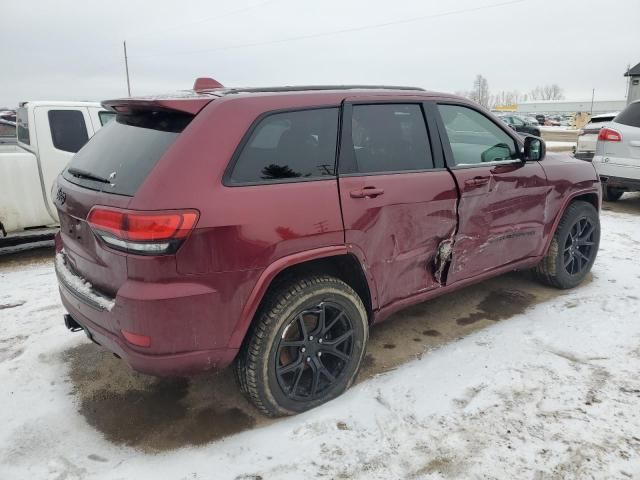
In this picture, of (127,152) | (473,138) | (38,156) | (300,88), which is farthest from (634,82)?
(127,152)

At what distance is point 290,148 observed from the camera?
2.61 meters

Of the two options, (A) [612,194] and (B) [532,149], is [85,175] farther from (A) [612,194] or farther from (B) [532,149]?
(A) [612,194]

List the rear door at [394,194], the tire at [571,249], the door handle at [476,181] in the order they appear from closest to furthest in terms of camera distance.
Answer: the rear door at [394,194], the door handle at [476,181], the tire at [571,249]

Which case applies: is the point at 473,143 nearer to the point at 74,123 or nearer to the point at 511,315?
the point at 511,315

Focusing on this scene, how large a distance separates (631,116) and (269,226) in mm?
7228

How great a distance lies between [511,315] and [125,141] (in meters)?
3.18

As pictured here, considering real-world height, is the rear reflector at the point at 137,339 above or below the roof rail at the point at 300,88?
below

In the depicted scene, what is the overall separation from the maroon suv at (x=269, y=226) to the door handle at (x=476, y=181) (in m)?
0.02

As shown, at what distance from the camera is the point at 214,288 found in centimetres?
228

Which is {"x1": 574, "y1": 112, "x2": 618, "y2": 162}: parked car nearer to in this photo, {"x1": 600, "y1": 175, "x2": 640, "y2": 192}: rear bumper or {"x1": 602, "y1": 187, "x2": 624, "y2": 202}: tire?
{"x1": 602, "y1": 187, "x2": 624, "y2": 202}: tire

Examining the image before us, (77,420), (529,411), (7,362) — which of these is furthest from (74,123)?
(529,411)

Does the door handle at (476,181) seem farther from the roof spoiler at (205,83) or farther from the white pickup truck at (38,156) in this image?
the white pickup truck at (38,156)

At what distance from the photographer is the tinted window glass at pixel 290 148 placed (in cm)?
243

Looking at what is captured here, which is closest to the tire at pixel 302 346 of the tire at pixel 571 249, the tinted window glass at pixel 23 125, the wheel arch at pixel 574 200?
the wheel arch at pixel 574 200
